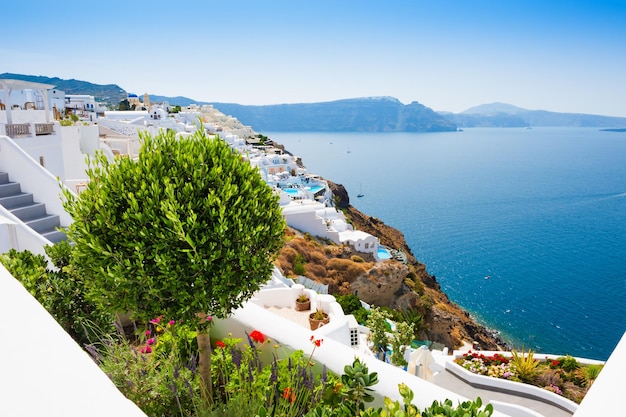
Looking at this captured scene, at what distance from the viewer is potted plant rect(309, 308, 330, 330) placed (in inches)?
489

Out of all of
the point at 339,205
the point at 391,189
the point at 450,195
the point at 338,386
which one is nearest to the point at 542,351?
the point at 339,205

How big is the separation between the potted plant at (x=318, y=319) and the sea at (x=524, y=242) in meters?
34.1

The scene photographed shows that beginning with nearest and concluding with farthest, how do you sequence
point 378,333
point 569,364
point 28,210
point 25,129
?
point 28,210 → point 569,364 → point 25,129 → point 378,333

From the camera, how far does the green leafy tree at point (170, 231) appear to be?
3.95 metres

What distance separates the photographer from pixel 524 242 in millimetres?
70188

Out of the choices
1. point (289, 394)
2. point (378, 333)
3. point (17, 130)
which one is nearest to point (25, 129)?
point (17, 130)

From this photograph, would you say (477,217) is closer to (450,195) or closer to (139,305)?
(450,195)

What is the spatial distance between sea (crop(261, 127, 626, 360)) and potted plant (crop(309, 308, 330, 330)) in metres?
34.1

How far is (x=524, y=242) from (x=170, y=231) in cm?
7535

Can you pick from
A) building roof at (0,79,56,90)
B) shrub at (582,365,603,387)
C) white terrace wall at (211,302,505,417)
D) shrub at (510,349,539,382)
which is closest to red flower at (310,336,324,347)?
white terrace wall at (211,302,505,417)

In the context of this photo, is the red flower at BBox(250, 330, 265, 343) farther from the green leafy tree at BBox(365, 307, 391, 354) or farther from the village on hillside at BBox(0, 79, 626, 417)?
the green leafy tree at BBox(365, 307, 391, 354)

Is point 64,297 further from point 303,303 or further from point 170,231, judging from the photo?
point 303,303

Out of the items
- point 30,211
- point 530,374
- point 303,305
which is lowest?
point 530,374


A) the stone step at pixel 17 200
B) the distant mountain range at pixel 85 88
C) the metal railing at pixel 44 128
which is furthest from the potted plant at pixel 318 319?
the distant mountain range at pixel 85 88
